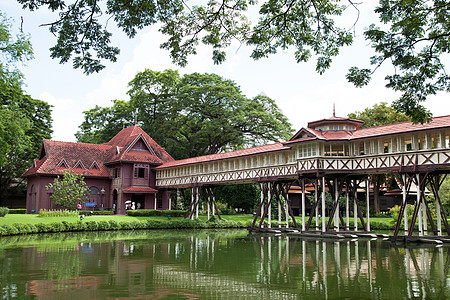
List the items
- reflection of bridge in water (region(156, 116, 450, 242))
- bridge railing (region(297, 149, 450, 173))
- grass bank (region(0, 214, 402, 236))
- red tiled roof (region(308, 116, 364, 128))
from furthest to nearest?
1. red tiled roof (region(308, 116, 364, 128))
2. grass bank (region(0, 214, 402, 236))
3. reflection of bridge in water (region(156, 116, 450, 242))
4. bridge railing (region(297, 149, 450, 173))

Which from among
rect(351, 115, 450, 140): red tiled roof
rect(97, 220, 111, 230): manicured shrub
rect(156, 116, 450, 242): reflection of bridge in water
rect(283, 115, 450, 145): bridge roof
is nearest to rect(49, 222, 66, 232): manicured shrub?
rect(97, 220, 111, 230): manicured shrub

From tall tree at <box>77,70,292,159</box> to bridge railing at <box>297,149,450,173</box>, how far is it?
20.4m

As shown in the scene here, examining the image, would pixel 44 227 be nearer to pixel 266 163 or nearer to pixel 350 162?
pixel 266 163

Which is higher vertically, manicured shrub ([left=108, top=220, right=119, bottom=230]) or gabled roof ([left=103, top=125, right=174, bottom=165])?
gabled roof ([left=103, top=125, right=174, bottom=165])

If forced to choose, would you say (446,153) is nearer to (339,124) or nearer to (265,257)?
(339,124)

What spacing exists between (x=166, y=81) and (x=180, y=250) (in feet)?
119

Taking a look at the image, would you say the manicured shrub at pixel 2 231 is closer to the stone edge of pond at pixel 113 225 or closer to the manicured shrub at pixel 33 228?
the stone edge of pond at pixel 113 225

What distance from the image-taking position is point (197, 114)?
48.9 m

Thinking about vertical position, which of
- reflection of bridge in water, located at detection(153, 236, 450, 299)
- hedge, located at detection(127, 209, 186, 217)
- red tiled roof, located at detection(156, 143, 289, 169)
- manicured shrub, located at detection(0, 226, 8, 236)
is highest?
red tiled roof, located at detection(156, 143, 289, 169)

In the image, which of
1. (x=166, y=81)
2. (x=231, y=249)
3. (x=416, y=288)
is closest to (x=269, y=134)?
(x=166, y=81)

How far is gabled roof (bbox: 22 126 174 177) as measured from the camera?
43.0 metres

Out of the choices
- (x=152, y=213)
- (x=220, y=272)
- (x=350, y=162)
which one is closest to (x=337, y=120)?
(x=350, y=162)

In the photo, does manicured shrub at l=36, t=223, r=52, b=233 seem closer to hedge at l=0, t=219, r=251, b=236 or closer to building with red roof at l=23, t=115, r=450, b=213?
hedge at l=0, t=219, r=251, b=236

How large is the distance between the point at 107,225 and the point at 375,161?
20.2 meters
